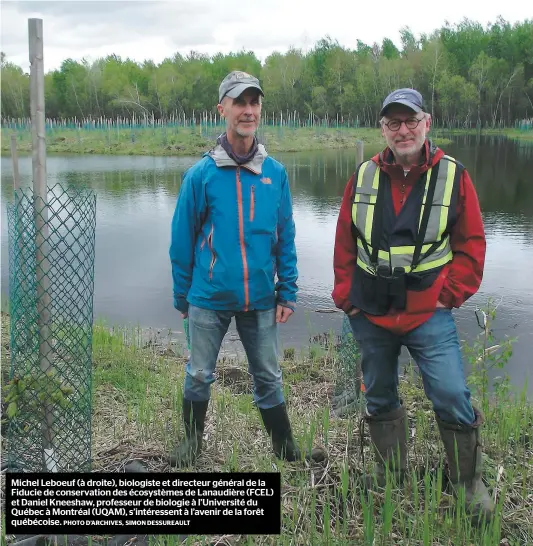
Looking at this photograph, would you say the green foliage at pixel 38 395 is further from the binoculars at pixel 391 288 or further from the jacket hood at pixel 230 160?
the binoculars at pixel 391 288

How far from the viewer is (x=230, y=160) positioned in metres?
2.95

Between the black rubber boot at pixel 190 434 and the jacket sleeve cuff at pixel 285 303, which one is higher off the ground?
the jacket sleeve cuff at pixel 285 303

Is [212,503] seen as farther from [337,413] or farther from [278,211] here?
[337,413]

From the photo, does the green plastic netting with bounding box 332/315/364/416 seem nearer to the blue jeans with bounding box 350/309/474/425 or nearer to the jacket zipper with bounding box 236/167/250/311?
the blue jeans with bounding box 350/309/474/425

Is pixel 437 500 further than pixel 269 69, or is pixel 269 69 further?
pixel 269 69

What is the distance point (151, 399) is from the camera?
14.4 ft


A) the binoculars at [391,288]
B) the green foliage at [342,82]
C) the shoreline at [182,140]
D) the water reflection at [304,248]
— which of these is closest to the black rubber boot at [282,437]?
the binoculars at [391,288]

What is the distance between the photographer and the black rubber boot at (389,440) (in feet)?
9.58

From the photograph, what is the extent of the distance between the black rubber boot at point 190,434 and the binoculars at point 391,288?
3.51 ft

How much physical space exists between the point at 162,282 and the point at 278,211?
6951 mm

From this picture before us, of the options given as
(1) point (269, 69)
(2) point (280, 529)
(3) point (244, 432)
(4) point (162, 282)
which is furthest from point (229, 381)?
(1) point (269, 69)

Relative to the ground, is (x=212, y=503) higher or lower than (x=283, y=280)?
lower

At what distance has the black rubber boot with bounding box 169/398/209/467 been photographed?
3.23m

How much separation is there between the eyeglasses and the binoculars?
0.59m
